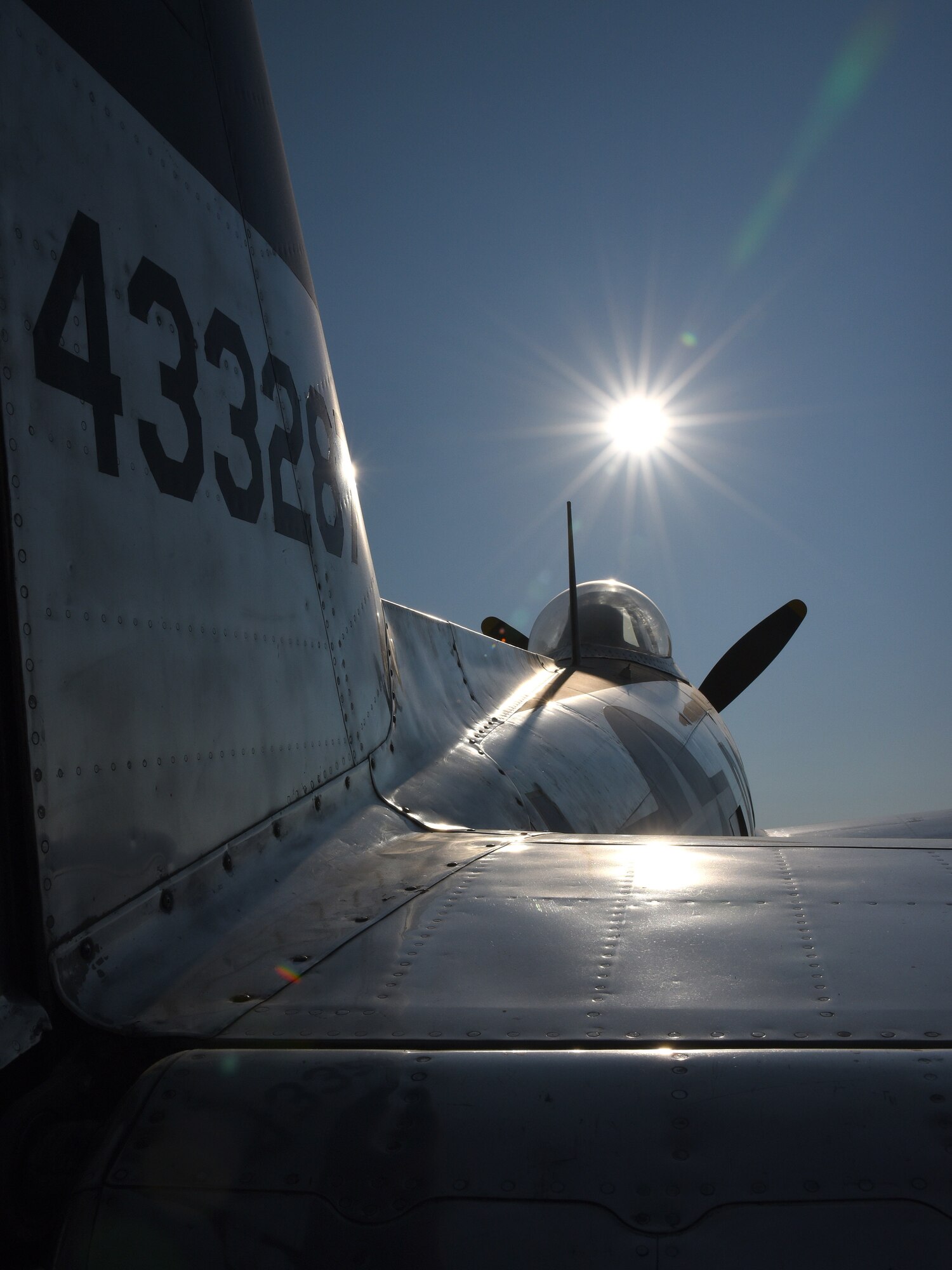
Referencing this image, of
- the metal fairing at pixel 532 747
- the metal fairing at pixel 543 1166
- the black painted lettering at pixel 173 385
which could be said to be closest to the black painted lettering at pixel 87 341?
the black painted lettering at pixel 173 385

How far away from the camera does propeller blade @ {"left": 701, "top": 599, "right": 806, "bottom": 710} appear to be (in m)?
12.4

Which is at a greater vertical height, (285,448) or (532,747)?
(285,448)

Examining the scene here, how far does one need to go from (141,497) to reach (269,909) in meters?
1.04

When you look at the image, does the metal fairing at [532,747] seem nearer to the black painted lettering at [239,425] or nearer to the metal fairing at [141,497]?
the metal fairing at [141,497]

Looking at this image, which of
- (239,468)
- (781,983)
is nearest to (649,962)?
(781,983)

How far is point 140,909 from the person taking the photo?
2006mm

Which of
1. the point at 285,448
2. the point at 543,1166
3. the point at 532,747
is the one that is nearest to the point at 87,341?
the point at 285,448

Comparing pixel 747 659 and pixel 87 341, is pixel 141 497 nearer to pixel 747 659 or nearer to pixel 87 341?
pixel 87 341

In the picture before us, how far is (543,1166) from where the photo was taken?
138cm

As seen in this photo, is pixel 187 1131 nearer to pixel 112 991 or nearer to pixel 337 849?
pixel 112 991

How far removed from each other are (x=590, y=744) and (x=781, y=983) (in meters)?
4.69

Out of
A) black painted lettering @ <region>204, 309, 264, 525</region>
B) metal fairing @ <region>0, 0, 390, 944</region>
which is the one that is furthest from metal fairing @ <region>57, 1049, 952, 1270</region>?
black painted lettering @ <region>204, 309, 264, 525</region>

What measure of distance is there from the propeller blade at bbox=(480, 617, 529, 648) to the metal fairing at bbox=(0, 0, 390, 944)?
10.2 meters

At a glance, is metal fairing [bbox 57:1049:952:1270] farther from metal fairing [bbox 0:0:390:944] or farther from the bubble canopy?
the bubble canopy
